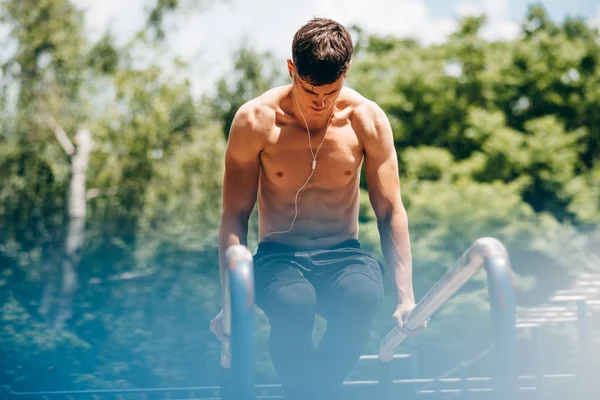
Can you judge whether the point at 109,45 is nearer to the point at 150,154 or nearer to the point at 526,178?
the point at 150,154

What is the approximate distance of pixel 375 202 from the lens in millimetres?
2324

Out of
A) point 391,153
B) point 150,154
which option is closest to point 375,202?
point 391,153

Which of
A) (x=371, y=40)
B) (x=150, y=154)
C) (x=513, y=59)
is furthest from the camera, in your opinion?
(x=371, y=40)

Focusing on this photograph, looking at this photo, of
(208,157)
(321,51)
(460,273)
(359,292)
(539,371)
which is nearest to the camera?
(460,273)

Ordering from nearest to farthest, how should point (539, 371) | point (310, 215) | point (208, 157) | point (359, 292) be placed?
point (359, 292) < point (310, 215) < point (539, 371) < point (208, 157)

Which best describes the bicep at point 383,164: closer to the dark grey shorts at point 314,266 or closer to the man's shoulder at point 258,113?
the dark grey shorts at point 314,266

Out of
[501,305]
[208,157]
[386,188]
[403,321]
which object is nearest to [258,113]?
[386,188]

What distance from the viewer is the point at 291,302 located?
2008 millimetres

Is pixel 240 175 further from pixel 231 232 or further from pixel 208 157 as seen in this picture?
pixel 208 157

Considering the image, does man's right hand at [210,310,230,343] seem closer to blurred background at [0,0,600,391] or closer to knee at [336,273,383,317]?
knee at [336,273,383,317]

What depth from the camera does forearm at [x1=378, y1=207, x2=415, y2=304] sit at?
86.1 inches

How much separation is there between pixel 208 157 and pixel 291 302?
44.7ft

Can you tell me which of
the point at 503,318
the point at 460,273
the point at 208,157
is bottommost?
the point at 503,318

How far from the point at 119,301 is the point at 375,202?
57.5 ft
